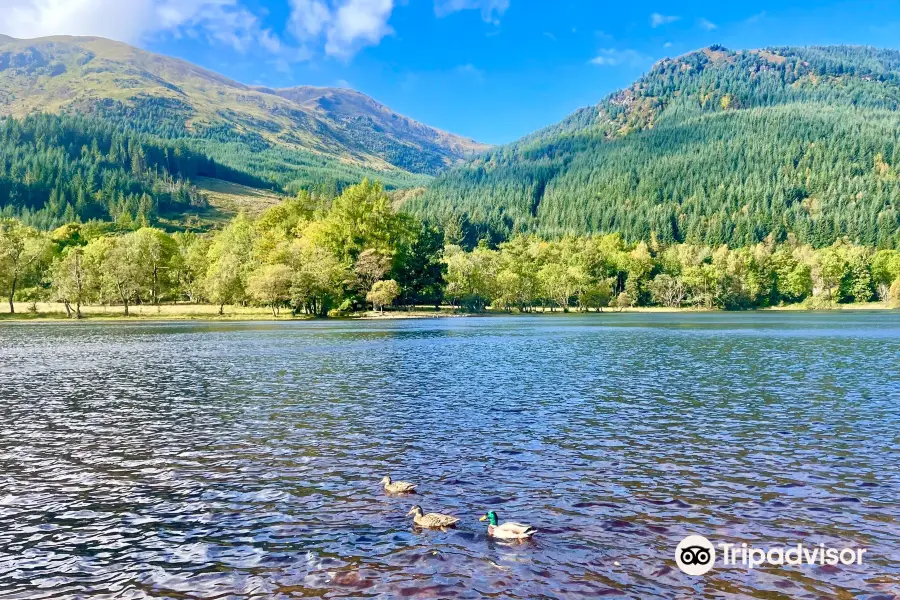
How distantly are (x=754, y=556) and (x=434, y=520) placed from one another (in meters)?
7.84

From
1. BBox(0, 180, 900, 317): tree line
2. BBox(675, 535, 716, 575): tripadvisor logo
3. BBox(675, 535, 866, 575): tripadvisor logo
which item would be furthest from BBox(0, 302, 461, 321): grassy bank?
BBox(675, 535, 866, 575): tripadvisor logo

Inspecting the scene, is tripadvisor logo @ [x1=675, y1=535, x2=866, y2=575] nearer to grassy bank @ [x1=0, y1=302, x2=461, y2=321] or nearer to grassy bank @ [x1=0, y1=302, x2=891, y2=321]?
grassy bank @ [x1=0, y1=302, x2=891, y2=321]

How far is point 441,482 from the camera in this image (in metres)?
21.8

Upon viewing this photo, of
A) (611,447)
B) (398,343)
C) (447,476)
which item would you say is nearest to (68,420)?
(447,476)

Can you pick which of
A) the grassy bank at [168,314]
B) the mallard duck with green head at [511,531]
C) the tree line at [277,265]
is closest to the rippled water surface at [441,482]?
the mallard duck with green head at [511,531]

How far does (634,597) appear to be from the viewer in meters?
13.4

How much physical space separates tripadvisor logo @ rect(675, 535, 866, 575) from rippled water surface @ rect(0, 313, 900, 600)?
0.32m

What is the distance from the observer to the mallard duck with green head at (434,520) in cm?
1742

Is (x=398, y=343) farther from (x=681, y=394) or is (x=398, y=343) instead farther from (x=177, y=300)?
(x=177, y=300)

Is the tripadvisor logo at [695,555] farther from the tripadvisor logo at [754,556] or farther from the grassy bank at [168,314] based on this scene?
the grassy bank at [168,314]

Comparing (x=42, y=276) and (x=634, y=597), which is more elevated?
(x=42, y=276)

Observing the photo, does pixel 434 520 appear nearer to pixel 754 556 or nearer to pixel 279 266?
pixel 754 556

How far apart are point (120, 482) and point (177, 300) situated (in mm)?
183057

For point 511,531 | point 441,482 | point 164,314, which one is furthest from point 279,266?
point 511,531
